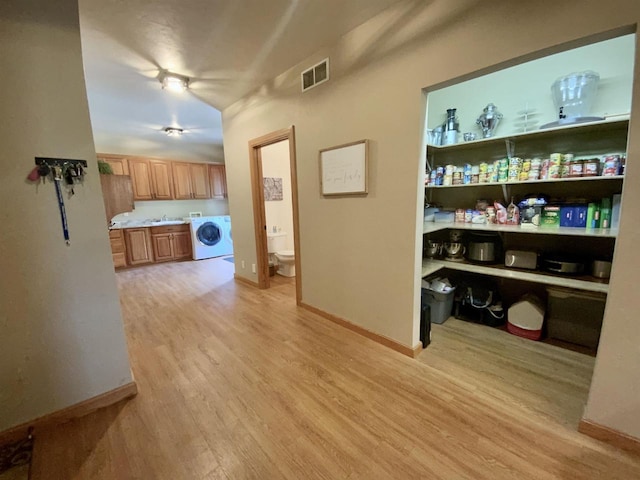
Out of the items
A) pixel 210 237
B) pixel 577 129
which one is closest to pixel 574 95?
pixel 577 129

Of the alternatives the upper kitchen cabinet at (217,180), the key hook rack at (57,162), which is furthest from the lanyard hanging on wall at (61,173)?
the upper kitchen cabinet at (217,180)

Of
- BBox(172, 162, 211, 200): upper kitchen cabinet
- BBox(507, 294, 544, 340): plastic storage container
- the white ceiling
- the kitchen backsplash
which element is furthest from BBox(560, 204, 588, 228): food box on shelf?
the kitchen backsplash

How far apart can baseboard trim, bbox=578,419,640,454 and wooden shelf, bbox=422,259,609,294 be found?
718 millimetres

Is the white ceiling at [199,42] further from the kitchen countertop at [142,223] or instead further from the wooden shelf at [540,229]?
the kitchen countertop at [142,223]

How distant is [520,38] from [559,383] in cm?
204

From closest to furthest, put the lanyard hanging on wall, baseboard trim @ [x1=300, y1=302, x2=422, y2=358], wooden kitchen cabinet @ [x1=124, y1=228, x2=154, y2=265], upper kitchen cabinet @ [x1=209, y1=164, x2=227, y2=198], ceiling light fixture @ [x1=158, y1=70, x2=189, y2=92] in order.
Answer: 1. the lanyard hanging on wall
2. baseboard trim @ [x1=300, y1=302, x2=422, y2=358]
3. ceiling light fixture @ [x1=158, y1=70, x2=189, y2=92]
4. wooden kitchen cabinet @ [x1=124, y1=228, x2=154, y2=265]
5. upper kitchen cabinet @ [x1=209, y1=164, x2=227, y2=198]

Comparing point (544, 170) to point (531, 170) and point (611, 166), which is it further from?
point (611, 166)

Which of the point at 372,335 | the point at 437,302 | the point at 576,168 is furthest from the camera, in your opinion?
the point at 437,302

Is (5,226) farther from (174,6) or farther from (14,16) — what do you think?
(174,6)

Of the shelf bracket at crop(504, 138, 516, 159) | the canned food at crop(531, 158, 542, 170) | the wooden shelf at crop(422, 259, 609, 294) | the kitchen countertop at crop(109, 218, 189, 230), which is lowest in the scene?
the wooden shelf at crop(422, 259, 609, 294)

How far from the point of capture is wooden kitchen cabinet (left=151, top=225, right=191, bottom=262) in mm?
5176

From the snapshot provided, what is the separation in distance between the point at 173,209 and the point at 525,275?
6.39 m

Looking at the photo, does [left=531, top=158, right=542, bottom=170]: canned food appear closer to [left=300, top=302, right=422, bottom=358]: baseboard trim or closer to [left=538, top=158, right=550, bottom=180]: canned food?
[left=538, top=158, right=550, bottom=180]: canned food

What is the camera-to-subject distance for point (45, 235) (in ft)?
4.47
